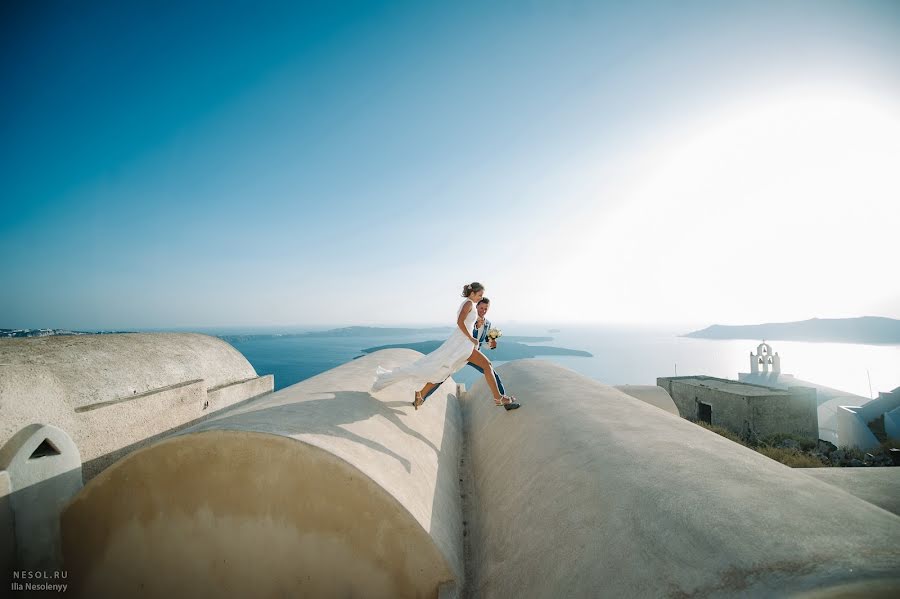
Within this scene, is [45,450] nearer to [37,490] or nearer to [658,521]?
[37,490]

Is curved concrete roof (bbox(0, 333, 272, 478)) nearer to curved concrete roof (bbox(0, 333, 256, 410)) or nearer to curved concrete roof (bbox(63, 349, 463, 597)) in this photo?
curved concrete roof (bbox(0, 333, 256, 410))

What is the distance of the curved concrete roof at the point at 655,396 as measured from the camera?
11.2 m

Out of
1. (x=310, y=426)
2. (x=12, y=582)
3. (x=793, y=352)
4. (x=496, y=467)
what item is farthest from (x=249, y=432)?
(x=793, y=352)

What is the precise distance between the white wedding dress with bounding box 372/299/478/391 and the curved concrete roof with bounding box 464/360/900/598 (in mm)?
1266

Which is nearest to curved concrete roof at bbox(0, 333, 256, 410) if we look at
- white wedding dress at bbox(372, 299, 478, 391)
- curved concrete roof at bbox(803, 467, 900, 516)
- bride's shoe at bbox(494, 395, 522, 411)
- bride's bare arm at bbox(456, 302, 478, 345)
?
white wedding dress at bbox(372, 299, 478, 391)

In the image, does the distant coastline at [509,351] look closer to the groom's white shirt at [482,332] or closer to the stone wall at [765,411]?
the stone wall at [765,411]

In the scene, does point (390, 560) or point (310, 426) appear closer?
point (390, 560)

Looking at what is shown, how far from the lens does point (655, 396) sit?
11.6m

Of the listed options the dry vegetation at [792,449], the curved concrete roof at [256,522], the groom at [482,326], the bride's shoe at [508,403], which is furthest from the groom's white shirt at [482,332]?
the dry vegetation at [792,449]

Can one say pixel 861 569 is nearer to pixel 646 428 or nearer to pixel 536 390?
pixel 646 428

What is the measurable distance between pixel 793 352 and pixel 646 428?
6475 inches

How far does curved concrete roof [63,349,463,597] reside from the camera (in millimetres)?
2832

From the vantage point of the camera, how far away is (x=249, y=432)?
2.86 m

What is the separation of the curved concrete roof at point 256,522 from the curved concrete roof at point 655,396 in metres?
9.97
